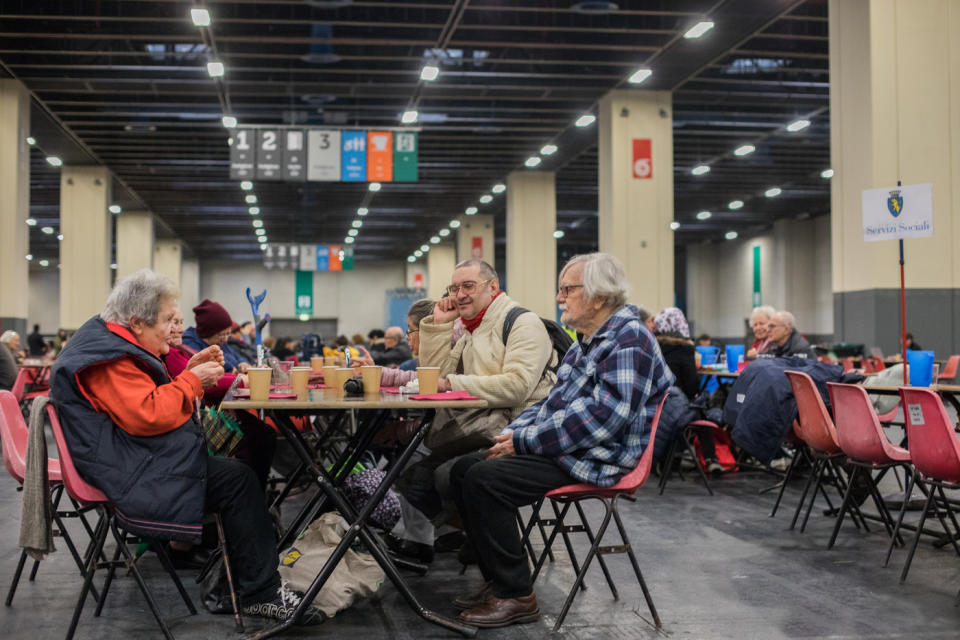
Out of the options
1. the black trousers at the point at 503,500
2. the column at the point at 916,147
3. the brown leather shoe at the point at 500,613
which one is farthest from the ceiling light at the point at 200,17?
the brown leather shoe at the point at 500,613

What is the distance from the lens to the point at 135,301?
3.14 metres

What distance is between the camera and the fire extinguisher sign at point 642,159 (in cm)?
1398

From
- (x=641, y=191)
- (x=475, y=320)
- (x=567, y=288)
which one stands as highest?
(x=641, y=191)

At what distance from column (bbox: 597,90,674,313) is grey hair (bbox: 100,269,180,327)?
1105 centimetres

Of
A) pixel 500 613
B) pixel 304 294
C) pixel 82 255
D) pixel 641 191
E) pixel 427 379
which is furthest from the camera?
pixel 304 294

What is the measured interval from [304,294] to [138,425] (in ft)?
116

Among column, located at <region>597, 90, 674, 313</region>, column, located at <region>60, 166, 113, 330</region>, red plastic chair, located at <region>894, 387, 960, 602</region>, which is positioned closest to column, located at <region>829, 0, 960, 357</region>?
column, located at <region>597, 90, 674, 313</region>

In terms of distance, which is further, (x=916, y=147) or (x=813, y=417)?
(x=916, y=147)

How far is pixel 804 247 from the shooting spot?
2772 centimetres

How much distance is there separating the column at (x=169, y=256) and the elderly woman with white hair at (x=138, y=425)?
96.6 feet

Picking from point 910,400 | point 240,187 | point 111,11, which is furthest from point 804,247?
point 910,400

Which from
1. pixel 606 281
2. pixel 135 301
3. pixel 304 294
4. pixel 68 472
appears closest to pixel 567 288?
pixel 606 281

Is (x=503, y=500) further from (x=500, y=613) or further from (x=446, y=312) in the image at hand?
(x=446, y=312)

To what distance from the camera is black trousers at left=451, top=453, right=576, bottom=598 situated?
323cm
